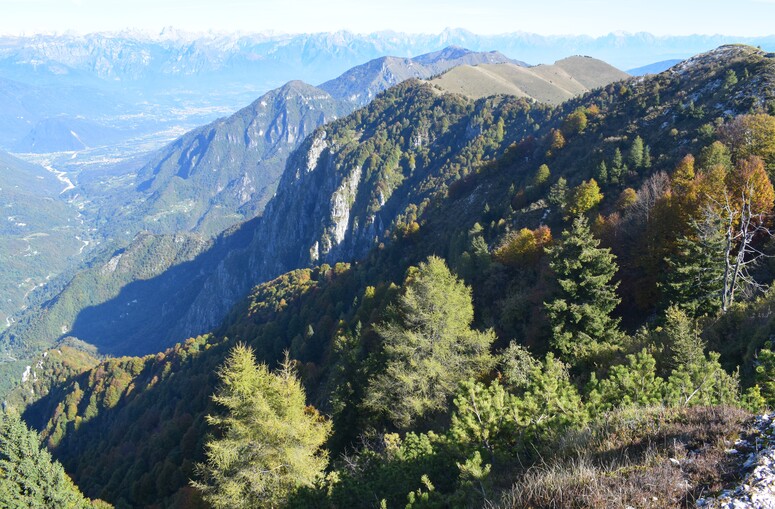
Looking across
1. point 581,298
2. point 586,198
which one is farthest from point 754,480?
point 586,198

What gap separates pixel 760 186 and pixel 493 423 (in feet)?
99.2

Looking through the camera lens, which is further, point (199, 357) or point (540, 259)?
point (199, 357)

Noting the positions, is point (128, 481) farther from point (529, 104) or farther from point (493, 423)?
point (529, 104)

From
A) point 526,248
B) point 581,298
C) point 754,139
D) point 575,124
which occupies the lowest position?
point 526,248

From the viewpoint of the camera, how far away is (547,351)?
21.8m

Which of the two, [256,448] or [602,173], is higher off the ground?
[602,173]

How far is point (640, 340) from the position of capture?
19297 mm

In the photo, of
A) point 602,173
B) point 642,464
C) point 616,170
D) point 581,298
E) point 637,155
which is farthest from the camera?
point 602,173

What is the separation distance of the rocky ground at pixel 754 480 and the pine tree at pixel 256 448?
1454 centimetres

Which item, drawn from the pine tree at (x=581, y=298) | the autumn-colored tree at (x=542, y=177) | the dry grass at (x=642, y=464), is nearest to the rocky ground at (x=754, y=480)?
the dry grass at (x=642, y=464)

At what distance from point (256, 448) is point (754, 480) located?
16.4 m

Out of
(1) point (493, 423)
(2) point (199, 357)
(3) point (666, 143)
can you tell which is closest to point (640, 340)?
(1) point (493, 423)

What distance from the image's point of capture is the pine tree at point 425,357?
21234mm

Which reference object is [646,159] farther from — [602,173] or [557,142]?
[557,142]
